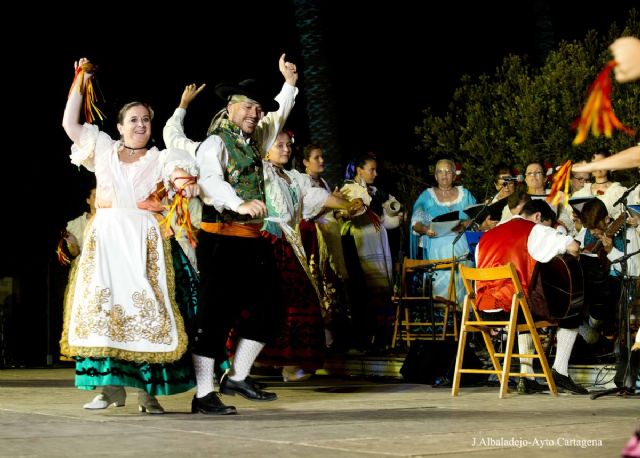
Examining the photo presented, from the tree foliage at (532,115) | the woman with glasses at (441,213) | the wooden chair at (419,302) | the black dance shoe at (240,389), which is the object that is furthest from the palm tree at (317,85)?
the black dance shoe at (240,389)

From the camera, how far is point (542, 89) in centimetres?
1681

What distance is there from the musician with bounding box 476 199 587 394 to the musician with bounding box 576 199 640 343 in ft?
2.15

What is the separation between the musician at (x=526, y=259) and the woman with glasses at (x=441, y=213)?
249 cm

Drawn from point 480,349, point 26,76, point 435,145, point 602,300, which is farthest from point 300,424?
point 435,145

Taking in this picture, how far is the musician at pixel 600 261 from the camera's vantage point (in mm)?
8422

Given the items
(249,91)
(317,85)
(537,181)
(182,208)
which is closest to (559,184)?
(182,208)

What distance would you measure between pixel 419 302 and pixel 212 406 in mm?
4718

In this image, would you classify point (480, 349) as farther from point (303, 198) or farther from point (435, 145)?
point (435, 145)

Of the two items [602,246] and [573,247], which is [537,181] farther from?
[573,247]

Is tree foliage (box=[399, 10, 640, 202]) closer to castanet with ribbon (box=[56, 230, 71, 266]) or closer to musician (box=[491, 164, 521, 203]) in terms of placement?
musician (box=[491, 164, 521, 203])

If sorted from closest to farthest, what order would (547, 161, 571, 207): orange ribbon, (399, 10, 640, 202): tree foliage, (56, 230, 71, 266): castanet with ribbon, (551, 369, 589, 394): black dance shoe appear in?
(547, 161, 571, 207): orange ribbon, (551, 369, 589, 394): black dance shoe, (56, 230, 71, 266): castanet with ribbon, (399, 10, 640, 202): tree foliage

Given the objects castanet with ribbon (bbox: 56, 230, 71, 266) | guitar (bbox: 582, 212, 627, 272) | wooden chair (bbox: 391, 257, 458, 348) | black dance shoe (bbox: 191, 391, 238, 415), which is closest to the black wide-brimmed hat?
black dance shoe (bbox: 191, 391, 238, 415)

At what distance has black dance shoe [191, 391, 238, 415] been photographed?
5.65 m

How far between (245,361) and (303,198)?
7.56 feet
